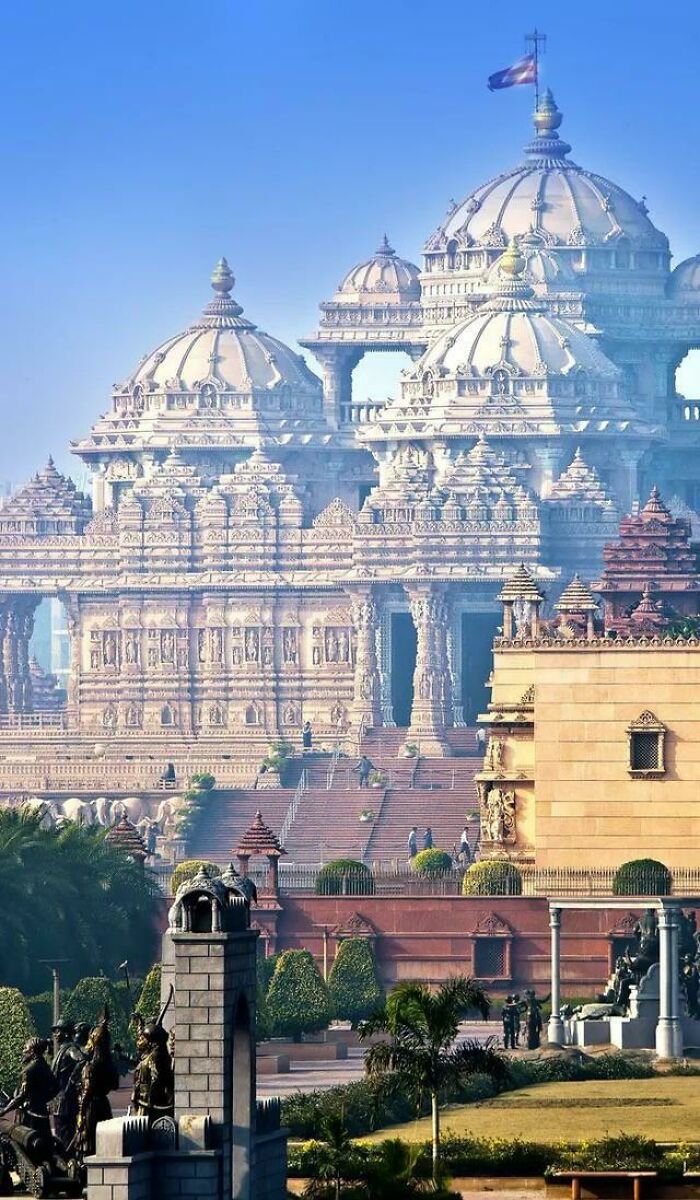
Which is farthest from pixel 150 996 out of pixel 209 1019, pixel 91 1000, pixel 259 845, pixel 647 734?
pixel 209 1019

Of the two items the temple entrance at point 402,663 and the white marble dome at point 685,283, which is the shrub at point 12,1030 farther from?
the white marble dome at point 685,283

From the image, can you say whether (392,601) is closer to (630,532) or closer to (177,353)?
(177,353)

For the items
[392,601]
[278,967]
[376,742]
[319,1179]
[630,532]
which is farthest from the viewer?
[392,601]

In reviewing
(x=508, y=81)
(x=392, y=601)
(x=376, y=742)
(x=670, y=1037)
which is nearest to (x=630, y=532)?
(x=376, y=742)

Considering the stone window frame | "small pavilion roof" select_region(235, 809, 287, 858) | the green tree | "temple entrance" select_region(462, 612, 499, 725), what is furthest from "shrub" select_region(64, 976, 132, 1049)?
"temple entrance" select_region(462, 612, 499, 725)

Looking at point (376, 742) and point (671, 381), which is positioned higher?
point (671, 381)

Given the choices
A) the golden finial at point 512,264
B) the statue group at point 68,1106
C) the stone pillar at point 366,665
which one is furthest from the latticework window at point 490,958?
the golden finial at point 512,264

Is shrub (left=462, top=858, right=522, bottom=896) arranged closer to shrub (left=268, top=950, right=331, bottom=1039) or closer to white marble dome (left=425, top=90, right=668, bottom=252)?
shrub (left=268, top=950, right=331, bottom=1039)
